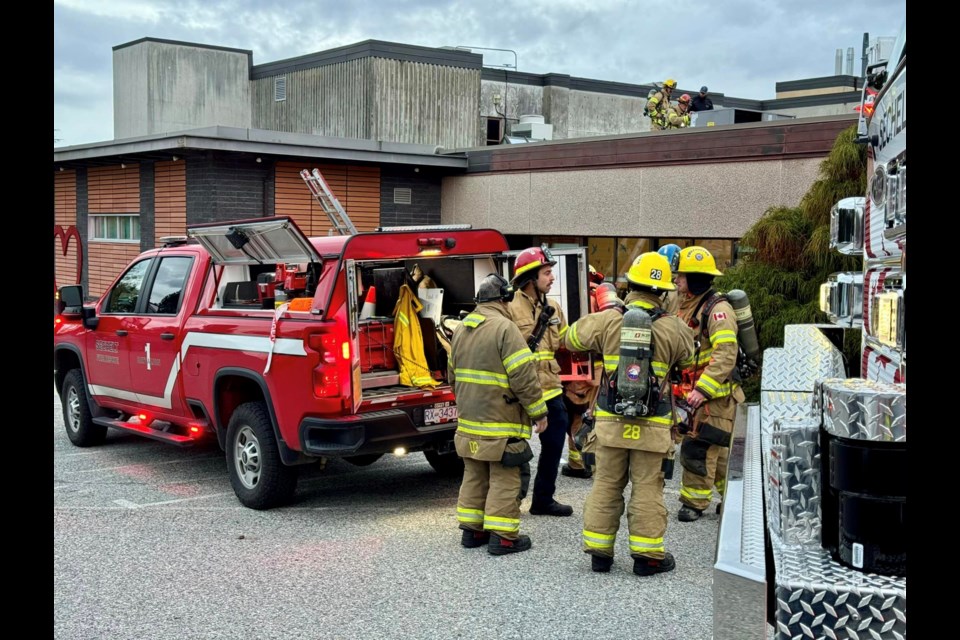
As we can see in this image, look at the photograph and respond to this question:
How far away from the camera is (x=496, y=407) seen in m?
6.12

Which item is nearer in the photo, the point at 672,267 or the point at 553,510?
the point at 672,267

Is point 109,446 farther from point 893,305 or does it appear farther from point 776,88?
point 776,88

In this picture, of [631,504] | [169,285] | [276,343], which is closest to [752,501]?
[631,504]

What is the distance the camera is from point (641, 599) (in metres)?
5.30

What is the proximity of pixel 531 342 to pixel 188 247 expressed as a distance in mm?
3361

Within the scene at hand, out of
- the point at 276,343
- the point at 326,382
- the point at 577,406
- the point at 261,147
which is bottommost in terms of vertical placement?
the point at 577,406

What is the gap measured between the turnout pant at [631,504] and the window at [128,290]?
4.94 meters

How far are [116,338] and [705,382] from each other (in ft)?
17.5

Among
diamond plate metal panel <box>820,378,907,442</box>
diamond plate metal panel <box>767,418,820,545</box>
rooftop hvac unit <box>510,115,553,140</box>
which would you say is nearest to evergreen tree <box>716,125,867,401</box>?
diamond plate metal panel <box>767,418,820,545</box>

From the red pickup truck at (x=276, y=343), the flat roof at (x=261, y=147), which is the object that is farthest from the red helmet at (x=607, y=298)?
the flat roof at (x=261, y=147)

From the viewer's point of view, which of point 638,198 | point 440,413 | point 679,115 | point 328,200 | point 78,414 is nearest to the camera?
point 440,413

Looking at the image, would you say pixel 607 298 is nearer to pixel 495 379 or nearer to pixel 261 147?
pixel 495 379

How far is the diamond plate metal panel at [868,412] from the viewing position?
2.11 m

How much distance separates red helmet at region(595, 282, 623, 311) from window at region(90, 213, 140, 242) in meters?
14.6
